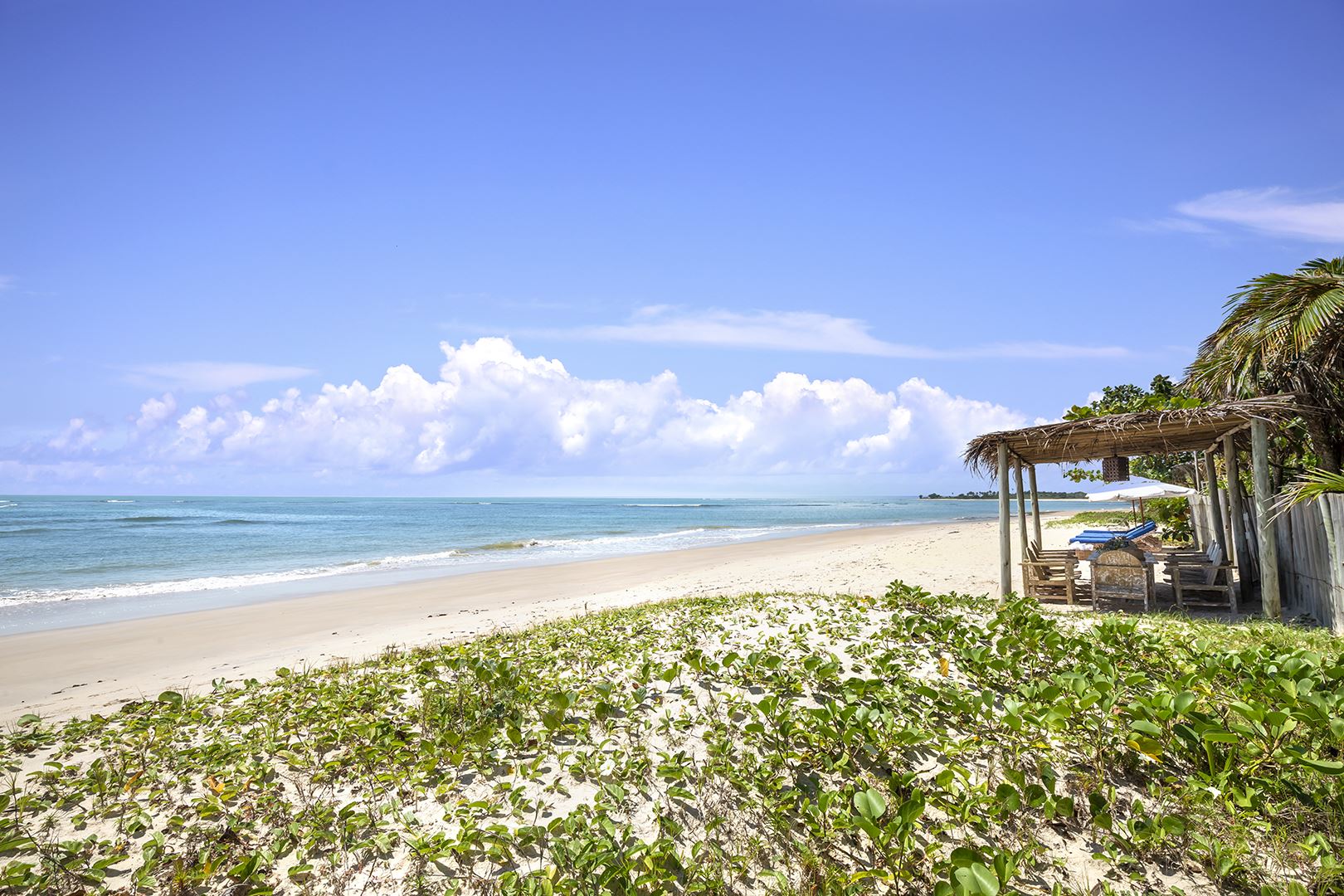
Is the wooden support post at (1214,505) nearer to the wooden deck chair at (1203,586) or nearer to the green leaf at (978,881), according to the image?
the wooden deck chair at (1203,586)

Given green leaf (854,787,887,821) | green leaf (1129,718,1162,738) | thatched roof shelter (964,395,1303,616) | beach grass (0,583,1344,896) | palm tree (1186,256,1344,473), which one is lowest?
beach grass (0,583,1344,896)

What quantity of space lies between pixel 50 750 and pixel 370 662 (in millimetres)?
2523

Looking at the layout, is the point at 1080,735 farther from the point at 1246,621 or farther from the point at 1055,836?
the point at 1246,621

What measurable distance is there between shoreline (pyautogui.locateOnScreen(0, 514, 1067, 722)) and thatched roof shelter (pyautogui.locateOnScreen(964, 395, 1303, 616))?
113 inches

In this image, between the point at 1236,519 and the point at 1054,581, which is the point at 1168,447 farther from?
the point at 1054,581

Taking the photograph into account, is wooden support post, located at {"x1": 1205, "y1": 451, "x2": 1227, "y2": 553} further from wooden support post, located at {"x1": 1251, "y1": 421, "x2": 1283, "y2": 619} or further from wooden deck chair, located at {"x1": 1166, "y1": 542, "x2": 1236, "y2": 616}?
wooden support post, located at {"x1": 1251, "y1": 421, "x2": 1283, "y2": 619}

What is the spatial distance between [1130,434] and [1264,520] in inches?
80.5

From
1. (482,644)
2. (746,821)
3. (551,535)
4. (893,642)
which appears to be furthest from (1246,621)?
(551,535)

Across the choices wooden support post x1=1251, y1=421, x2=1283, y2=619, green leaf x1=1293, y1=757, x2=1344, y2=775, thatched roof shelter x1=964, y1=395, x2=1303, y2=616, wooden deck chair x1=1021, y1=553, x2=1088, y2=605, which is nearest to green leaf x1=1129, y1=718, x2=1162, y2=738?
green leaf x1=1293, y1=757, x2=1344, y2=775

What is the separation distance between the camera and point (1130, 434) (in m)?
10.5

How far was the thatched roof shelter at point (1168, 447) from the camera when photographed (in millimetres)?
→ 9047

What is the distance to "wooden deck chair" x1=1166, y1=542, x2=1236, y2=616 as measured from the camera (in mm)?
10113

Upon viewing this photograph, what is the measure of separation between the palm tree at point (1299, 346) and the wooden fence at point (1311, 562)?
1.50m

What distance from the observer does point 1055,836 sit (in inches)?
138
